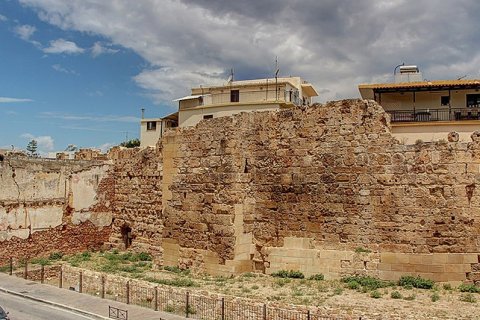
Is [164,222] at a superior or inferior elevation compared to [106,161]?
inferior

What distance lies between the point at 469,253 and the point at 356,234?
2.98 m

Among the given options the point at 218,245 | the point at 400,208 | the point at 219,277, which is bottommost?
the point at 219,277

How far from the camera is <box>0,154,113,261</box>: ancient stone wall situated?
18547 mm

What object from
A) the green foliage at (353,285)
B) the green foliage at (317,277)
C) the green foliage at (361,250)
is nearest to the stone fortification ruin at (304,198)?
the green foliage at (361,250)

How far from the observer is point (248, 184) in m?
16.0

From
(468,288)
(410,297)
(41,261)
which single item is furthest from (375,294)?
(41,261)

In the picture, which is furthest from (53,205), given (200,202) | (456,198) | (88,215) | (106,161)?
(456,198)

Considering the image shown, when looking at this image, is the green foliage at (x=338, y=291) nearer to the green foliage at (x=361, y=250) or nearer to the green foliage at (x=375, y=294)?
the green foliage at (x=375, y=294)

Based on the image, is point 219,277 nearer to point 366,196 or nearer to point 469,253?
point 366,196

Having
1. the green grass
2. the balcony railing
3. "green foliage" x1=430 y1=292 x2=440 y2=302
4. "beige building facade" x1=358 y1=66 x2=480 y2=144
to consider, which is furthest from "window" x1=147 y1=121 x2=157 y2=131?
"green foliage" x1=430 y1=292 x2=440 y2=302

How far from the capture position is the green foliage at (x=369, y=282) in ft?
43.3

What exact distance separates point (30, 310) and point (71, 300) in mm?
1101

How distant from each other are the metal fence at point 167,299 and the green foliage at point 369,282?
10.1 feet

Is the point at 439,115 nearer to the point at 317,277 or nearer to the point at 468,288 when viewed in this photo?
the point at 468,288
